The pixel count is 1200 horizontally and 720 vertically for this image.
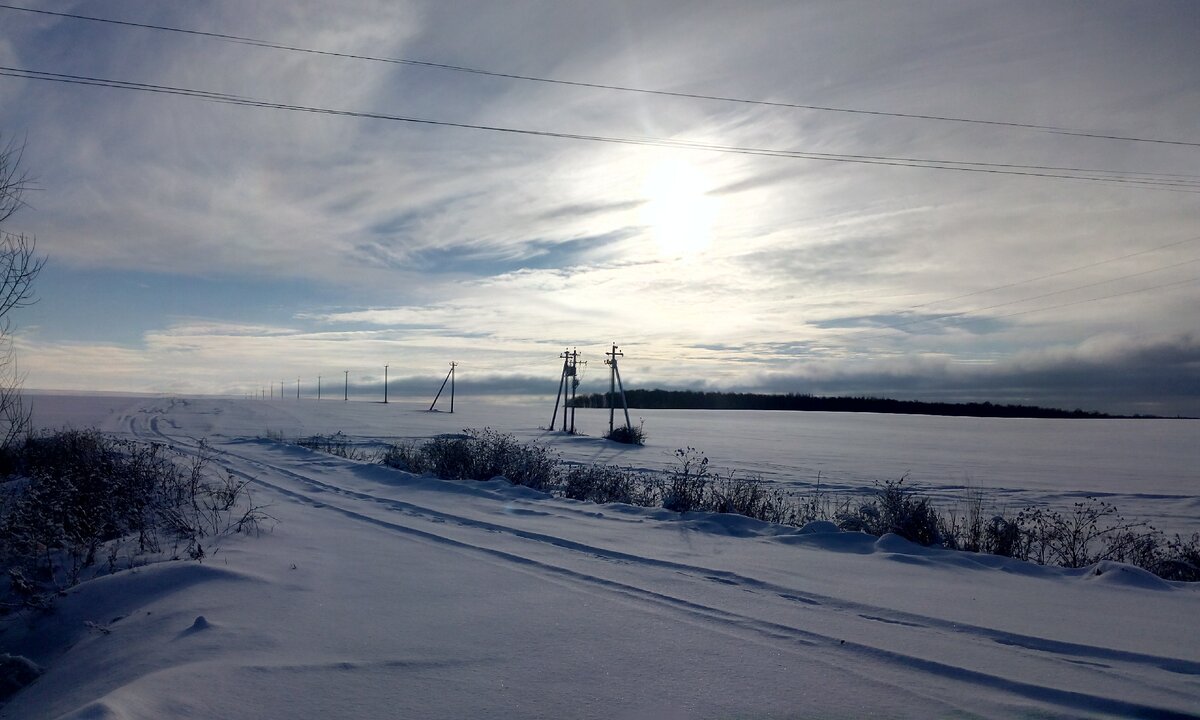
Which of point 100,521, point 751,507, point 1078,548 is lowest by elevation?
point 1078,548

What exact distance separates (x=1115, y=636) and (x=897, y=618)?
151cm

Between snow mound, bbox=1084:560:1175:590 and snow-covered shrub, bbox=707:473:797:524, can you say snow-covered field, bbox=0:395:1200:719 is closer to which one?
snow mound, bbox=1084:560:1175:590

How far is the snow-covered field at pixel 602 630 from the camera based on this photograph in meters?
4.16

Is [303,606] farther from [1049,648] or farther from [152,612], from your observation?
[1049,648]

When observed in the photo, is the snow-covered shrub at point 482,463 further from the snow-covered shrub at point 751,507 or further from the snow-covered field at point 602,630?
the snow-covered field at point 602,630

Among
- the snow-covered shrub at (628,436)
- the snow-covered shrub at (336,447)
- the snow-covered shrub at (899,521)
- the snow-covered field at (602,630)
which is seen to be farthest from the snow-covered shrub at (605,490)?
the snow-covered shrub at (628,436)

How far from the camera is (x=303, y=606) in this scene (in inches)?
235

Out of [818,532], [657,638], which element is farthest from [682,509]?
[657,638]

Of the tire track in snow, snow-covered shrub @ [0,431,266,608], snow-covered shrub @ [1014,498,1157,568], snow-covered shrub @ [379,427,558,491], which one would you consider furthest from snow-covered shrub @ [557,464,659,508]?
snow-covered shrub @ [1014,498,1157,568]

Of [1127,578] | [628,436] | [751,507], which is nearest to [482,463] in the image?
[751,507]

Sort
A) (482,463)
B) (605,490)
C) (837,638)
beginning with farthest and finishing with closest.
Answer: (482,463) < (605,490) < (837,638)

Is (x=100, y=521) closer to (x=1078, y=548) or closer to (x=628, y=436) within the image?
(x=1078, y=548)

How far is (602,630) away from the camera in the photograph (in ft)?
17.8

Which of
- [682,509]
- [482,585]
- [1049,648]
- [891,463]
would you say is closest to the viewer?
[1049,648]
